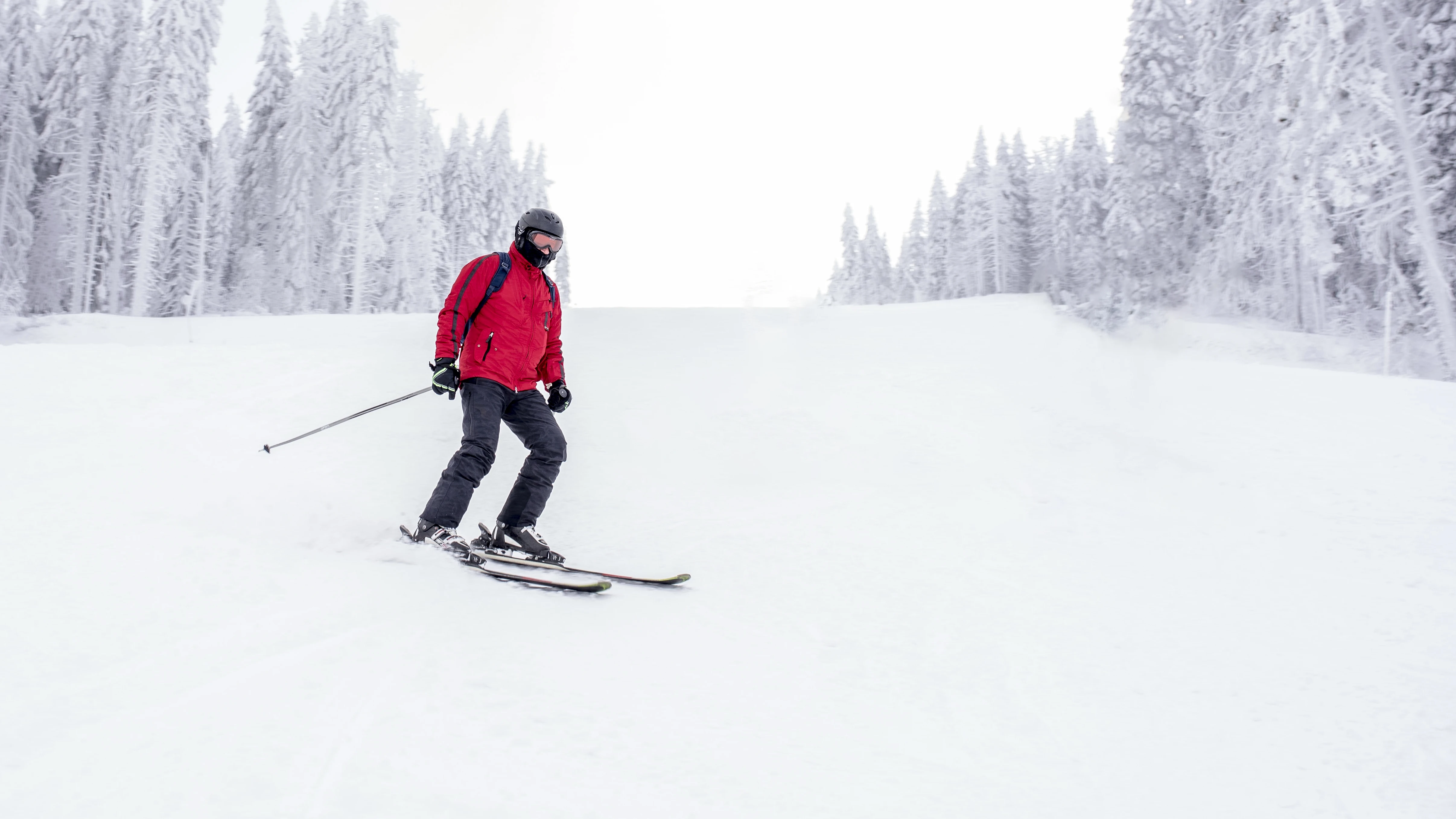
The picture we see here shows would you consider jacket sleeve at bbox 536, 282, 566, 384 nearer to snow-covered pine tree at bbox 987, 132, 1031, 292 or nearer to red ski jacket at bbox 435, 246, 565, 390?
red ski jacket at bbox 435, 246, 565, 390

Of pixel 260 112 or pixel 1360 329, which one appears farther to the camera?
pixel 260 112

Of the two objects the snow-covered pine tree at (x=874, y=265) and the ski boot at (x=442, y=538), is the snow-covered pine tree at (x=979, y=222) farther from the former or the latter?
the ski boot at (x=442, y=538)

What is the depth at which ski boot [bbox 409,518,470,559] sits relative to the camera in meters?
4.65

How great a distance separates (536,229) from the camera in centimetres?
512

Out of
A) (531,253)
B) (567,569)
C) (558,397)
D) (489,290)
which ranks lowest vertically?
(567,569)

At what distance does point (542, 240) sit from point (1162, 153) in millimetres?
32757

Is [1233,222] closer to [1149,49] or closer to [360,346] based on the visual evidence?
[1149,49]

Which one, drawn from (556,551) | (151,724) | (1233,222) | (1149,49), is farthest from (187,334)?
(1149,49)

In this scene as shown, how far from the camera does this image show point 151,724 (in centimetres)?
228

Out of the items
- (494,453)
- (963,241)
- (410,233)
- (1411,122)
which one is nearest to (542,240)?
(494,453)

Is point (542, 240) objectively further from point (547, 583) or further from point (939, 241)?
point (939, 241)

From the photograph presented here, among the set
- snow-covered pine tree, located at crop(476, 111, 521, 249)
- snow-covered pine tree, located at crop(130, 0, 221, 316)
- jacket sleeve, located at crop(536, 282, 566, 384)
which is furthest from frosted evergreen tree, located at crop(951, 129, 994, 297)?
jacket sleeve, located at crop(536, 282, 566, 384)

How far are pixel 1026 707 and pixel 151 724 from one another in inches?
126

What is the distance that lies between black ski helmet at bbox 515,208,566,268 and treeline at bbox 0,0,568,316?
3101 cm
